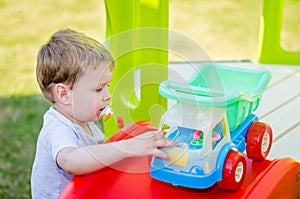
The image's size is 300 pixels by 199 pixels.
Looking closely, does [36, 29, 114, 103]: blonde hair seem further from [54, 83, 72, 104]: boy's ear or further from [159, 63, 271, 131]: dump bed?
[159, 63, 271, 131]: dump bed

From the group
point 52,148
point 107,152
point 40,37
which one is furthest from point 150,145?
point 40,37

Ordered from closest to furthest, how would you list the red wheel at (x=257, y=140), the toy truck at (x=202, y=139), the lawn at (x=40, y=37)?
the toy truck at (x=202, y=139) → the red wheel at (x=257, y=140) → the lawn at (x=40, y=37)

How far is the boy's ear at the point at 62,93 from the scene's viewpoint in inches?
40.9

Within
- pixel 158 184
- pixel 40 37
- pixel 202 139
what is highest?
pixel 202 139

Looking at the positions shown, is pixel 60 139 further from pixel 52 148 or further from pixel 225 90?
pixel 225 90

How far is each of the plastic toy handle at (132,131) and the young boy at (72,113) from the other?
0.26 ft

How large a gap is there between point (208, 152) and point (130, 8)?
56cm

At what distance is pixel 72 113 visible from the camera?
107 centimetres

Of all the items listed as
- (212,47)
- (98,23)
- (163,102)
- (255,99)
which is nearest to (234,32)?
(212,47)

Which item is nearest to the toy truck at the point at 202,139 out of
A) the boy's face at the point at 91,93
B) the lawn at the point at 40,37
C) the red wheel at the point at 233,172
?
the red wheel at the point at 233,172

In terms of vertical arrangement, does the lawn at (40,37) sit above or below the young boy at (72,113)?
below

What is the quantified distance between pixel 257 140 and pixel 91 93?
318mm

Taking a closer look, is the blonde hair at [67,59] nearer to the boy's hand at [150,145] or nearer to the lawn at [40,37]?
the boy's hand at [150,145]

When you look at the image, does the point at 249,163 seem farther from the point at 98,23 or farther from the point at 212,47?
the point at 98,23
